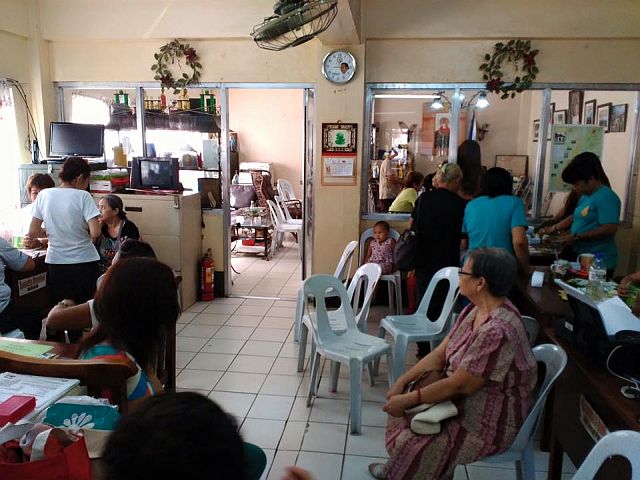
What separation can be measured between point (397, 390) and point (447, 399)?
0.31m

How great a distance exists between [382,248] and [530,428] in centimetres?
273

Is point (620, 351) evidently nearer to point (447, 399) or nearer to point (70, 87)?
point (447, 399)

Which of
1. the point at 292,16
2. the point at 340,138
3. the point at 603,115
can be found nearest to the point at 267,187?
the point at 340,138

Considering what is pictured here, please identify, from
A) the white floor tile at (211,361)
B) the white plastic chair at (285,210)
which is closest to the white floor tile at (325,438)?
the white floor tile at (211,361)

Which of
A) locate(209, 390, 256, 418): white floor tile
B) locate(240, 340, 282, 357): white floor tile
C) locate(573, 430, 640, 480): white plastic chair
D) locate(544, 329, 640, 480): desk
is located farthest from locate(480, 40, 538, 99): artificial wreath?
locate(573, 430, 640, 480): white plastic chair

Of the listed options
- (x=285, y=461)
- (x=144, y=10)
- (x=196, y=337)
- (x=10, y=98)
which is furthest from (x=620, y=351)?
(x=10, y=98)

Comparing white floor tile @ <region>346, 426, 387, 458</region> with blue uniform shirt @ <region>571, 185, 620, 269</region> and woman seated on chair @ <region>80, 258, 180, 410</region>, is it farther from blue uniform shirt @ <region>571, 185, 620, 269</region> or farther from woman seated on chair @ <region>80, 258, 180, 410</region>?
blue uniform shirt @ <region>571, 185, 620, 269</region>

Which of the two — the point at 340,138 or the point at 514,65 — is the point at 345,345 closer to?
the point at 340,138

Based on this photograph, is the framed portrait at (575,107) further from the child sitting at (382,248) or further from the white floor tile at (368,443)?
the white floor tile at (368,443)

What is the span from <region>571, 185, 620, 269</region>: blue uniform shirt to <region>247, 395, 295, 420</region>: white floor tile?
7.60 feet

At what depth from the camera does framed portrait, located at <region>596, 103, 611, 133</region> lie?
4.73 meters

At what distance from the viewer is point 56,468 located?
1.08m

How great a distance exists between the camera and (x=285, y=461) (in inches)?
98.6

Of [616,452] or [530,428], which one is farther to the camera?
[530,428]
